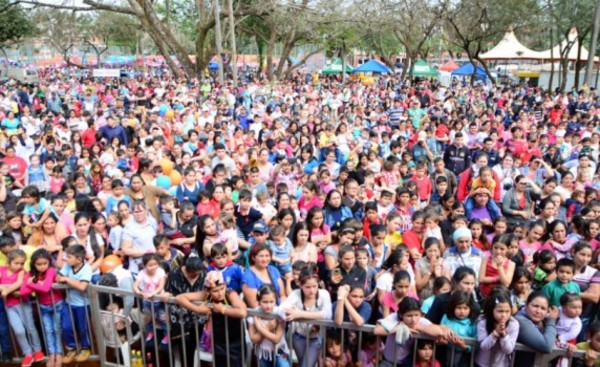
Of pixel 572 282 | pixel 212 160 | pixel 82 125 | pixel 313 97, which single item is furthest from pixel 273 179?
pixel 313 97

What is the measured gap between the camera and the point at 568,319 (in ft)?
12.4

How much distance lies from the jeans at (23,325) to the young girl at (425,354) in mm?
3373

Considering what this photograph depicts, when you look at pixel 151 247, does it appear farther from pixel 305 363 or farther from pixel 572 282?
pixel 572 282

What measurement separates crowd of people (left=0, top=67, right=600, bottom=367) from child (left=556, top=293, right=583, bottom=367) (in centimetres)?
1

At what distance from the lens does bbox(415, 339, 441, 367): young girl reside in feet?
11.5

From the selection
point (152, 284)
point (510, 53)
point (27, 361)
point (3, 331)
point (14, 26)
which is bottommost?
point (27, 361)

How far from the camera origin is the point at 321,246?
5281 mm

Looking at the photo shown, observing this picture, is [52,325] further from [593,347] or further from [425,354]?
[593,347]

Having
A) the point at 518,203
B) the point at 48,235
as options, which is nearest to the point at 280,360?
the point at 48,235

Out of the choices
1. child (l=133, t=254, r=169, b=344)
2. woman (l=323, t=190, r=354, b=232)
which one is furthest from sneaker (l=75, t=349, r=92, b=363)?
Result: woman (l=323, t=190, r=354, b=232)

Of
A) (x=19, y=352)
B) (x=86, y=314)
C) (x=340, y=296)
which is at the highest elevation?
(x=340, y=296)

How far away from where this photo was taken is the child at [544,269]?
176 inches

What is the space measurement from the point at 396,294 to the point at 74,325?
9.37 feet

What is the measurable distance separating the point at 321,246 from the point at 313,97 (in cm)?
1463
